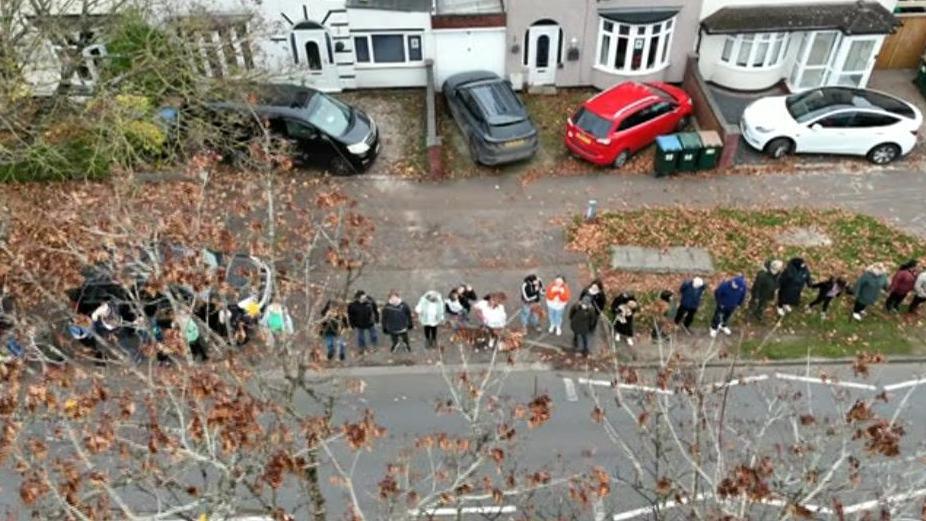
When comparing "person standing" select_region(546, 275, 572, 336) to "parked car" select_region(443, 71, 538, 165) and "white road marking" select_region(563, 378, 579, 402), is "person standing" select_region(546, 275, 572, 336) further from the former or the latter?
"parked car" select_region(443, 71, 538, 165)

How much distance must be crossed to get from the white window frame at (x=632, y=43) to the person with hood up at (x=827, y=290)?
788 cm

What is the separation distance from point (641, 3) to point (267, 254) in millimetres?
13432

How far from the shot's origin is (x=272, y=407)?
7.17 metres

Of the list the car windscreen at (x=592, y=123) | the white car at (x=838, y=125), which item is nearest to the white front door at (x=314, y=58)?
the car windscreen at (x=592, y=123)

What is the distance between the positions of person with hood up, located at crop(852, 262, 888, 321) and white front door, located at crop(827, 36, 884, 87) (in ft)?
24.8

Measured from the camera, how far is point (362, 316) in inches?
513

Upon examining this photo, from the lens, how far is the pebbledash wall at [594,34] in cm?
1867

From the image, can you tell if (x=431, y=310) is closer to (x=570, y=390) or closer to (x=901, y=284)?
(x=570, y=390)

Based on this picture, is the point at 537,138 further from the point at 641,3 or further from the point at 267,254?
the point at 267,254

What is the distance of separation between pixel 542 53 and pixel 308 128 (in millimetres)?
6609

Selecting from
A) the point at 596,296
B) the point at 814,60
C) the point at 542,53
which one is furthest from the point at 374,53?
the point at 814,60

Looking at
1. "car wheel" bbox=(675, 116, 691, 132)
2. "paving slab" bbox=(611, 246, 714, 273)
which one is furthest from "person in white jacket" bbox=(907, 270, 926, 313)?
"car wheel" bbox=(675, 116, 691, 132)

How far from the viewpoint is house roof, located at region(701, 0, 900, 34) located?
60.3 ft

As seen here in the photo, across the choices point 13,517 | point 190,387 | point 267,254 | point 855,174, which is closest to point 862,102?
point 855,174
